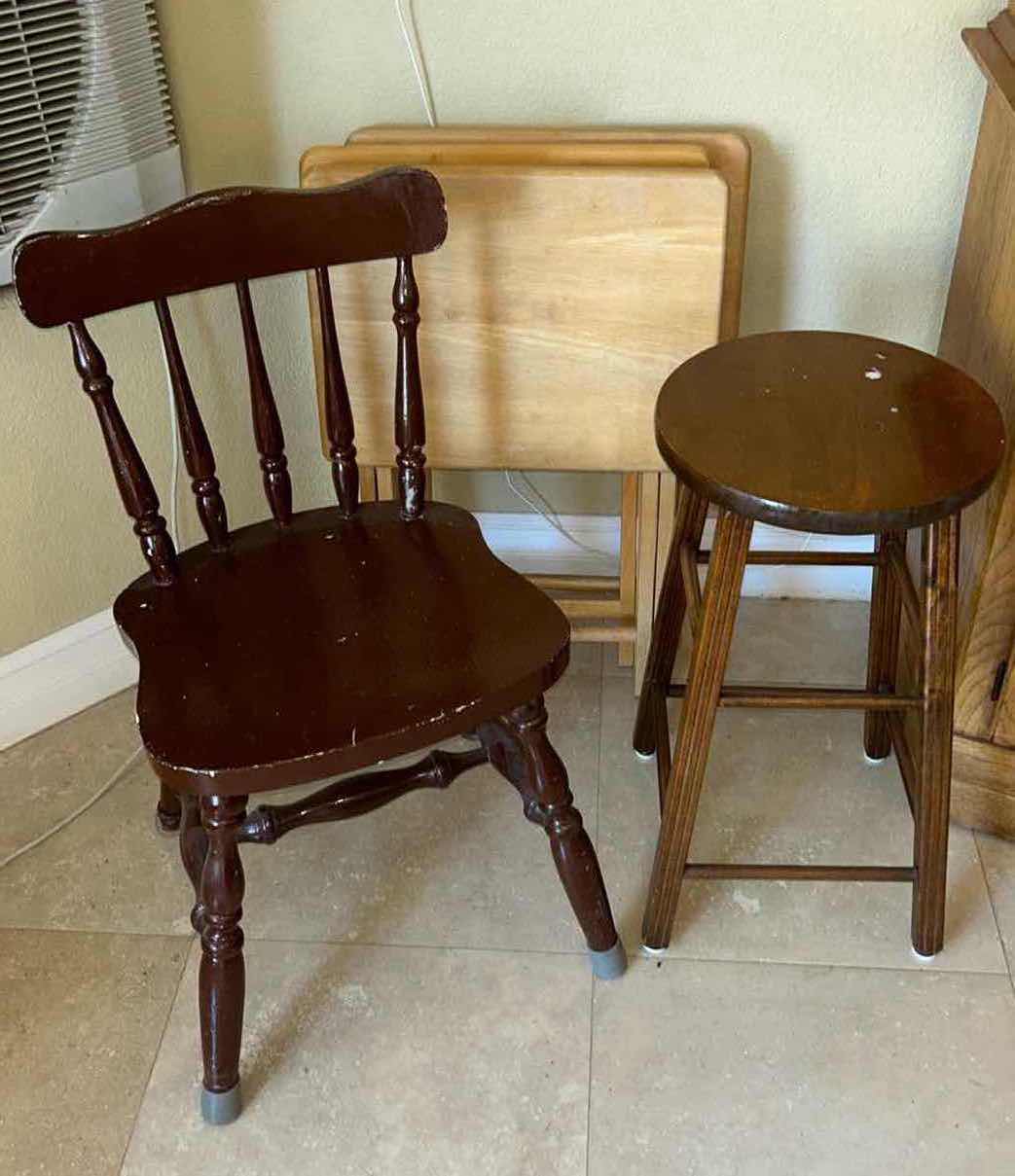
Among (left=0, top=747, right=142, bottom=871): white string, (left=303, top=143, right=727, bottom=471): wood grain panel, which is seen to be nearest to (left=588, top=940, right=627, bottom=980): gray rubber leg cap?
(left=303, top=143, right=727, bottom=471): wood grain panel

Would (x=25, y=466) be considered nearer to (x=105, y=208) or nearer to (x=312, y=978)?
(x=105, y=208)

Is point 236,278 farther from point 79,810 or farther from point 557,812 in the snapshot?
point 79,810

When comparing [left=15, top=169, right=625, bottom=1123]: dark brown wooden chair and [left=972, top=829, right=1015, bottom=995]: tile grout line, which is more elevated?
[left=15, top=169, right=625, bottom=1123]: dark brown wooden chair

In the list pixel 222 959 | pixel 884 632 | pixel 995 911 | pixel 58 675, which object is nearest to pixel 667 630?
pixel 884 632

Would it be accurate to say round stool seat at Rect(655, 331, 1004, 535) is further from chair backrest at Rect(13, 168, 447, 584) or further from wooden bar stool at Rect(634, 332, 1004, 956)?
chair backrest at Rect(13, 168, 447, 584)

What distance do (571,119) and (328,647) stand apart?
31.7 inches

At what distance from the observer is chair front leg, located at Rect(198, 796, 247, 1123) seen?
3.93 ft

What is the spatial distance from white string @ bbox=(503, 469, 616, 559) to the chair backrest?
1.68 ft

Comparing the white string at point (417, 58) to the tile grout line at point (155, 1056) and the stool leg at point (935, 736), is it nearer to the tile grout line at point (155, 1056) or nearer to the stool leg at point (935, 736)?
the stool leg at point (935, 736)

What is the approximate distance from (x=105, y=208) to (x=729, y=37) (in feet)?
2.61

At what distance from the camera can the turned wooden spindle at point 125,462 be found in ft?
4.13

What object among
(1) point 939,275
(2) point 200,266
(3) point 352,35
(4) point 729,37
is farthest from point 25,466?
(1) point 939,275

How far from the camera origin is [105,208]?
1502mm

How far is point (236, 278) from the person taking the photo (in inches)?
52.2
